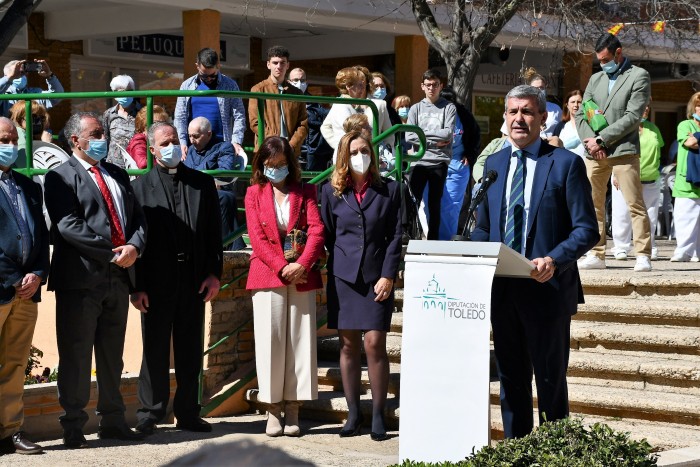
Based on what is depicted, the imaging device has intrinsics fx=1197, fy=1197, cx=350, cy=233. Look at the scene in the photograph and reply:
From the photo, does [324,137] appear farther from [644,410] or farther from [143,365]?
[644,410]

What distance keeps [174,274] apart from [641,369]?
3266 millimetres

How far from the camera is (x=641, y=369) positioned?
816 centimetres

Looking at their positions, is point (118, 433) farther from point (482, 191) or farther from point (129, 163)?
point (482, 191)

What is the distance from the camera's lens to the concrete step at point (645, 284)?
9.06m

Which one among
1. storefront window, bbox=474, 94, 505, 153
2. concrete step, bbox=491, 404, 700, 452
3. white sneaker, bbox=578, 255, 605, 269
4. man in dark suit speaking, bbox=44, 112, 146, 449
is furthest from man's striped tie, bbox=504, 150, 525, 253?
storefront window, bbox=474, 94, 505, 153

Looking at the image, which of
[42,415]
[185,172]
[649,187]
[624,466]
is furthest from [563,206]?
[649,187]

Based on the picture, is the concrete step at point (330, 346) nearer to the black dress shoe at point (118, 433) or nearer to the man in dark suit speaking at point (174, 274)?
the man in dark suit speaking at point (174, 274)

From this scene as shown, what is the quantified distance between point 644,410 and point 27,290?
13.0 feet

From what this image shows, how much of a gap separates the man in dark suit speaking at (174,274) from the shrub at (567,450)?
3.50m

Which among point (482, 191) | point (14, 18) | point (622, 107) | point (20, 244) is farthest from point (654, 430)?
point (14, 18)

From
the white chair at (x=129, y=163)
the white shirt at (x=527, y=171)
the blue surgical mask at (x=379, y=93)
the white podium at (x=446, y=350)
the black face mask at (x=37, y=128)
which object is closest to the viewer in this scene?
the white podium at (x=446, y=350)

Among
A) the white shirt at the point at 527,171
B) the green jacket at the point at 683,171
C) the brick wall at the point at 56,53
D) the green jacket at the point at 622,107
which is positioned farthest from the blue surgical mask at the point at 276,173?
the brick wall at the point at 56,53

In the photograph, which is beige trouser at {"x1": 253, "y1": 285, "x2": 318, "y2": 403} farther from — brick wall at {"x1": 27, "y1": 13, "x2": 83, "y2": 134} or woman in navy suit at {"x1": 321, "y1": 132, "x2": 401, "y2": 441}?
brick wall at {"x1": 27, "y1": 13, "x2": 83, "y2": 134}

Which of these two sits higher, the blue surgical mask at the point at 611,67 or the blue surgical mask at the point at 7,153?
the blue surgical mask at the point at 611,67
